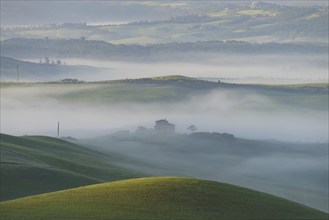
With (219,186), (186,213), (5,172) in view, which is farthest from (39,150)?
(186,213)

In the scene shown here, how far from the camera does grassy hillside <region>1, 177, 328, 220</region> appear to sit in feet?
183

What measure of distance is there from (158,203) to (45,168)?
33954mm

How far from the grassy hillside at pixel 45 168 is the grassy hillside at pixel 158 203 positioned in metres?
15.5

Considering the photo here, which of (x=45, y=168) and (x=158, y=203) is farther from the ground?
(x=45, y=168)

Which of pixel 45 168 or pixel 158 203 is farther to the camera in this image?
pixel 45 168

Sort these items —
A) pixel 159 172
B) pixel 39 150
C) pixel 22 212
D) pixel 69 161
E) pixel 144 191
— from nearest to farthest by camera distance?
1. pixel 22 212
2. pixel 144 191
3. pixel 69 161
4. pixel 39 150
5. pixel 159 172

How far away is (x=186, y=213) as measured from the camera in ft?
189

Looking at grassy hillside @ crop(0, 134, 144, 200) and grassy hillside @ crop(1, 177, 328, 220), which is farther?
grassy hillside @ crop(0, 134, 144, 200)

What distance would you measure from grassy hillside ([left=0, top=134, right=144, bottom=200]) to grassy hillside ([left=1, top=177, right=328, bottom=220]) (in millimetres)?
15548

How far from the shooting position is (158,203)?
194ft

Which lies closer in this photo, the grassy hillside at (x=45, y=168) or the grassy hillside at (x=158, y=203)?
the grassy hillside at (x=158, y=203)

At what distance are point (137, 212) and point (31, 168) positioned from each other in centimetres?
3286

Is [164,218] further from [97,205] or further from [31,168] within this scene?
[31,168]

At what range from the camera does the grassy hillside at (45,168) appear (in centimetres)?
8156
